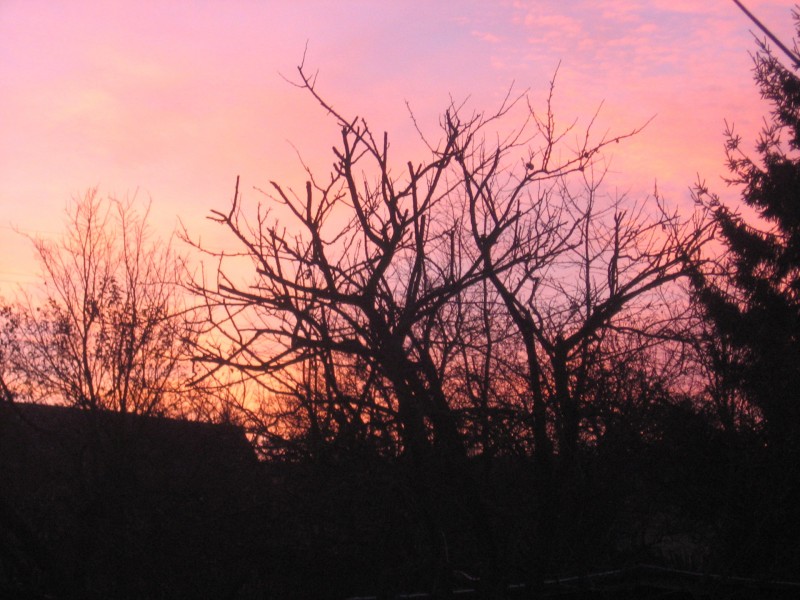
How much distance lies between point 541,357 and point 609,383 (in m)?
0.90

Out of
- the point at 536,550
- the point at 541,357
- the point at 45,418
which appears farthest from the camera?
the point at 45,418

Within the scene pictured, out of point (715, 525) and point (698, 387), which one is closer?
point (715, 525)

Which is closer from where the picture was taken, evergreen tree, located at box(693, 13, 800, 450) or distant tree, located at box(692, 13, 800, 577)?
distant tree, located at box(692, 13, 800, 577)

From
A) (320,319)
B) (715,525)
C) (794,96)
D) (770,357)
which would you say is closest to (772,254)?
(794,96)

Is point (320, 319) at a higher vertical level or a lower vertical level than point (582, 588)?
higher

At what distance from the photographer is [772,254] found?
75.7 feet

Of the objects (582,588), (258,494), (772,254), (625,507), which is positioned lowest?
(582,588)

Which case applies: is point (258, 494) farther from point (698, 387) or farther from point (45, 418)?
point (45, 418)

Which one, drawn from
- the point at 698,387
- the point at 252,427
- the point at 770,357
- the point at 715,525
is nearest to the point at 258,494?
the point at 252,427

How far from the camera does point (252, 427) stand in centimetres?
750

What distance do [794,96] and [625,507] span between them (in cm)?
1941

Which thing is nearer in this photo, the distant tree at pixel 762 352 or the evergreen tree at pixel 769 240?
the distant tree at pixel 762 352

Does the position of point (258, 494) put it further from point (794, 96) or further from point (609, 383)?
point (794, 96)

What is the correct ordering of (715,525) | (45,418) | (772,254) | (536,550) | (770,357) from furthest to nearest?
A: (772,254)
(45,418)
(770,357)
(715,525)
(536,550)
